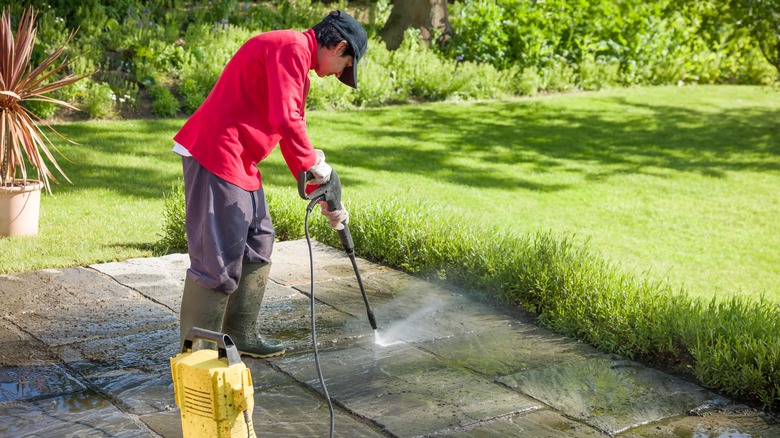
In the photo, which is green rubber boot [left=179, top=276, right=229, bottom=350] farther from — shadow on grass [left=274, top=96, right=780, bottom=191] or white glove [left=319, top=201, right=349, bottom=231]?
shadow on grass [left=274, top=96, right=780, bottom=191]

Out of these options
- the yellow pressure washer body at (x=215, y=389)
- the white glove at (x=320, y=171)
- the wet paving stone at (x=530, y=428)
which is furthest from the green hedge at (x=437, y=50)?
the yellow pressure washer body at (x=215, y=389)

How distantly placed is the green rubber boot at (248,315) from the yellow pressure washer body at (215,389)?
1448mm

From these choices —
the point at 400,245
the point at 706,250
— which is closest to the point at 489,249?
the point at 400,245

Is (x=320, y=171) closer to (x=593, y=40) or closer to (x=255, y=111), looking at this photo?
(x=255, y=111)

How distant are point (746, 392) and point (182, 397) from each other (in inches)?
102

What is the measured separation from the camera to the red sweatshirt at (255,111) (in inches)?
142

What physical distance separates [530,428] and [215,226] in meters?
1.53

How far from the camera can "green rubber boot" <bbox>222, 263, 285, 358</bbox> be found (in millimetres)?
4180

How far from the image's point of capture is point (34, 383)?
3867 mm

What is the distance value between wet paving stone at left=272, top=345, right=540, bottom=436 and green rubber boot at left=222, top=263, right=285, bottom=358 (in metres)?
0.12

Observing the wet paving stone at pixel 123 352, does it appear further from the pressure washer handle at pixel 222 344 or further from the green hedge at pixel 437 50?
the green hedge at pixel 437 50

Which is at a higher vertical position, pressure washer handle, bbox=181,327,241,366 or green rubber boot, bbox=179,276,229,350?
pressure washer handle, bbox=181,327,241,366

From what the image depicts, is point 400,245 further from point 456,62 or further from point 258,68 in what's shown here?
point 456,62

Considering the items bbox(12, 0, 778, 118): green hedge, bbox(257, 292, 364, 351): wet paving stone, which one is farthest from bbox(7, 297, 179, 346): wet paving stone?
bbox(12, 0, 778, 118): green hedge
